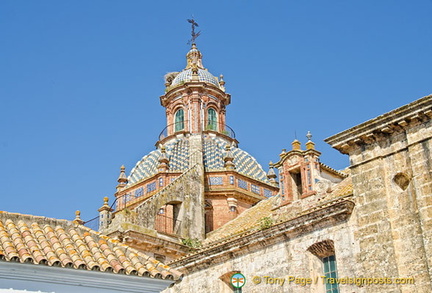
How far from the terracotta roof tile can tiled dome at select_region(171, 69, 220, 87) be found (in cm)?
2316

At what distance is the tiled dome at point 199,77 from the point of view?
117ft

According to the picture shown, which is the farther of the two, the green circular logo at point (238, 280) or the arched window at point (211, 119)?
the arched window at point (211, 119)

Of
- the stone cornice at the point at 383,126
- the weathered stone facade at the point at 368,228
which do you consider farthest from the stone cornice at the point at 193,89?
the stone cornice at the point at 383,126

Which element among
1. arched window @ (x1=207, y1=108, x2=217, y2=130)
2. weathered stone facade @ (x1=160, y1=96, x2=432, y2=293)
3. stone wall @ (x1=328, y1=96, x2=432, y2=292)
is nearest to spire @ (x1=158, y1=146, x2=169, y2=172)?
arched window @ (x1=207, y1=108, x2=217, y2=130)

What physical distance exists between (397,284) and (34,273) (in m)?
8.73

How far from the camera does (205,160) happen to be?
102 ft

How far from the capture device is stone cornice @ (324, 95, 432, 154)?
1538cm

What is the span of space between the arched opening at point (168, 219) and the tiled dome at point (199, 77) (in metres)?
9.94

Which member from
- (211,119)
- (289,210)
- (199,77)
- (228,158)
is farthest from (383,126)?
(199,77)

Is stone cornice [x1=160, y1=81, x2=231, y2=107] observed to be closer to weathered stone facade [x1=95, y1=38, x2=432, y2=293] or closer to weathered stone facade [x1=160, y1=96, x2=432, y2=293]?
weathered stone facade [x1=95, y1=38, x2=432, y2=293]

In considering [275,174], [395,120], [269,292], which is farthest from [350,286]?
[275,174]

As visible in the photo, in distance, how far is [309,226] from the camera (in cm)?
1839

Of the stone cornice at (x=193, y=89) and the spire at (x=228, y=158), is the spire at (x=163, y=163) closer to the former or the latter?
the spire at (x=228, y=158)

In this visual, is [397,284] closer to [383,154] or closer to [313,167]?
[383,154]
